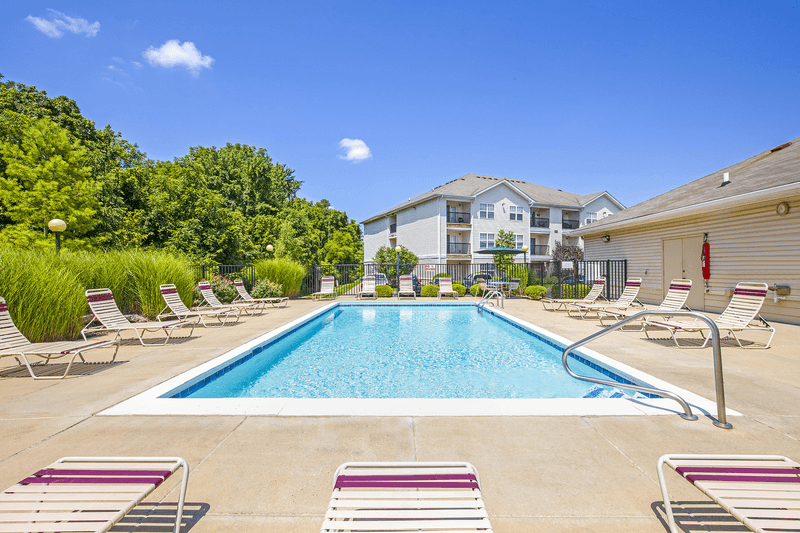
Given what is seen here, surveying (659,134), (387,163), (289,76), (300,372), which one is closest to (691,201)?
(659,134)

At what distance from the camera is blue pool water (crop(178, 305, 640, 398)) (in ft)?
15.9

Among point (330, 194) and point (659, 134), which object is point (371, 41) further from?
point (330, 194)

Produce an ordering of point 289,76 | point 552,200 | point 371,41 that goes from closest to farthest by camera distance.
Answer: point 371,41, point 289,76, point 552,200

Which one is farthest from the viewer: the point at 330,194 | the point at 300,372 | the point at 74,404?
the point at 330,194

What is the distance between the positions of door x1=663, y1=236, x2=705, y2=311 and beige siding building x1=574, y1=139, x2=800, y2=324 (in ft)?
0.10

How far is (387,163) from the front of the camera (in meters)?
28.7

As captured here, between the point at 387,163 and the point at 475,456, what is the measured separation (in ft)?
91.6

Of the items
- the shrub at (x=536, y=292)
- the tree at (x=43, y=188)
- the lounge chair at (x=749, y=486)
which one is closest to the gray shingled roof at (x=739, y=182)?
the shrub at (x=536, y=292)

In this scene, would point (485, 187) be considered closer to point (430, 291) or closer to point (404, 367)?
point (430, 291)

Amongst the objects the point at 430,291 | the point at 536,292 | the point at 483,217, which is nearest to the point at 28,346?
the point at 430,291

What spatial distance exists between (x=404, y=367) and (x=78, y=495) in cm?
492

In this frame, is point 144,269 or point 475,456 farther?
point 144,269

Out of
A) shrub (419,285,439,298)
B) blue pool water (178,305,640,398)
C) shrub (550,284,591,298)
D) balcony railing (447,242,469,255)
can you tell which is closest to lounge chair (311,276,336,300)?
shrub (419,285,439,298)

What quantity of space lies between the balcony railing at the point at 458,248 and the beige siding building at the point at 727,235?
1635 centimetres
